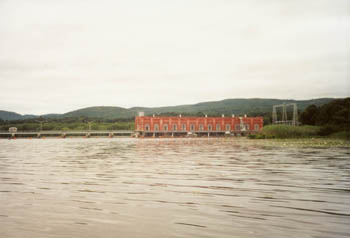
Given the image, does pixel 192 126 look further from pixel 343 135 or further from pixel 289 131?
pixel 343 135

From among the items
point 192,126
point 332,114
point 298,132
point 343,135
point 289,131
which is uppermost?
point 332,114

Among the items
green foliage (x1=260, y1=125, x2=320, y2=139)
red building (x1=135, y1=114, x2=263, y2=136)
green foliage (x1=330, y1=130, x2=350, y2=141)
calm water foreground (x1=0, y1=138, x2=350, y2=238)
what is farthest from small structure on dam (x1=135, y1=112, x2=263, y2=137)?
calm water foreground (x1=0, y1=138, x2=350, y2=238)

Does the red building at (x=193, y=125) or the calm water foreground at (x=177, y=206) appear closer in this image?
the calm water foreground at (x=177, y=206)

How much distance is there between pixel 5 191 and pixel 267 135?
2359 inches

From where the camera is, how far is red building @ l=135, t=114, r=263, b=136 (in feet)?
383

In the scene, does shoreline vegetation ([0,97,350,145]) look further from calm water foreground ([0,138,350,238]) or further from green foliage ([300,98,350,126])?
calm water foreground ([0,138,350,238])

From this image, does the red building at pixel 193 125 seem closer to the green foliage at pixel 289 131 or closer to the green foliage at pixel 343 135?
the green foliage at pixel 289 131

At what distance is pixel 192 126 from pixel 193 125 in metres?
0.55

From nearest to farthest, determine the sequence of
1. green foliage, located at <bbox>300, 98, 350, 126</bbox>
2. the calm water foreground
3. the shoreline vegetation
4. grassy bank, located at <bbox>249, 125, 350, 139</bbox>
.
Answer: the calm water foreground → the shoreline vegetation → grassy bank, located at <bbox>249, 125, 350, 139</bbox> → green foliage, located at <bbox>300, 98, 350, 126</bbox>

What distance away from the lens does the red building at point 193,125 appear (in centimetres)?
11681

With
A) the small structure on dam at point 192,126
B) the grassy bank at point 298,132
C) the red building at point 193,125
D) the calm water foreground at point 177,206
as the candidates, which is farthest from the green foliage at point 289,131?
the red building at point 193,125

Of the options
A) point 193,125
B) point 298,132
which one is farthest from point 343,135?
point 193,125

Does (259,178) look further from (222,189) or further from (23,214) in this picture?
(23,214)

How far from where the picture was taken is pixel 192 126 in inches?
4732
